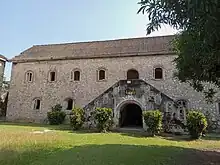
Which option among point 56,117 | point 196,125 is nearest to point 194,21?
point 196,125

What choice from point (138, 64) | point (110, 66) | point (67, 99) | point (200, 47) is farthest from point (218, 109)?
point (200, 47)

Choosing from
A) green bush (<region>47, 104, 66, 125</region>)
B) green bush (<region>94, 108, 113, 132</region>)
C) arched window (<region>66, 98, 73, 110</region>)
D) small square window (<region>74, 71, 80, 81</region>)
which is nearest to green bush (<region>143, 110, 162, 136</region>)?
green bush (<region>94, 108, 113, 132</region>)

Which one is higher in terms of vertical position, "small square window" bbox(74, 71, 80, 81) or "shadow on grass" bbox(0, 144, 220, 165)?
"small square window" bbox(74, 71, 80, 81)

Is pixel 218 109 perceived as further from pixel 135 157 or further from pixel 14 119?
pixel 14 119

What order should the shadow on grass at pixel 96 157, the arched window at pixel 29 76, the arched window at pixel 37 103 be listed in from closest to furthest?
the shadow on grass at pixel 96 157
the arched window at pixel 37 103
the arched window at pixel 29 76

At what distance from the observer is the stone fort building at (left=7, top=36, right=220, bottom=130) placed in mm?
23859

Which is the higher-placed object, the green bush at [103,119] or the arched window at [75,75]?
the arched window at [75,75]

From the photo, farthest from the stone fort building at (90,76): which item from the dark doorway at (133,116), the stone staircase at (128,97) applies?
the stone staircase at (128,97)

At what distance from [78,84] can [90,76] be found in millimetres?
1595

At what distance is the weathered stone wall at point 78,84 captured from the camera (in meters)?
23.8

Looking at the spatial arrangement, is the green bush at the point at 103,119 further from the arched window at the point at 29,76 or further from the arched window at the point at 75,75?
the arched window at the point at 29,76

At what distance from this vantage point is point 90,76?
85.6 ft

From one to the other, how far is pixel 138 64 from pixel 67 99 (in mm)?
8603

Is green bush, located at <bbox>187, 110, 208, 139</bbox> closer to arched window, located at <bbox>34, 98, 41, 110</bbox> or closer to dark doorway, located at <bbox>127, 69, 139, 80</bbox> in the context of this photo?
dark doorway, located at <bbox>127, 69, 139, 80</bbox>
